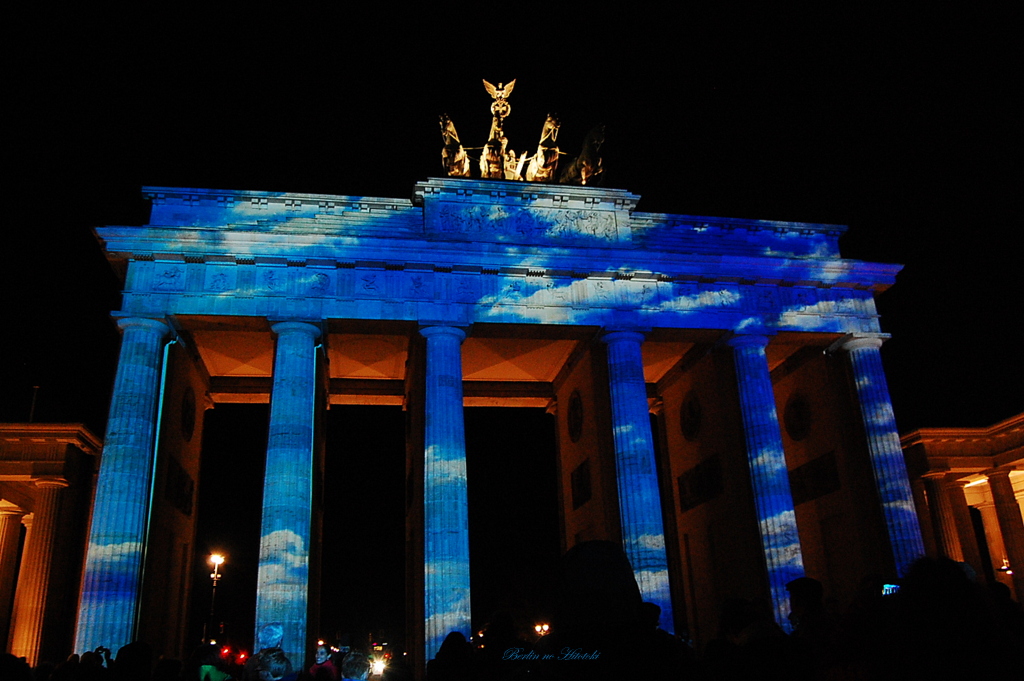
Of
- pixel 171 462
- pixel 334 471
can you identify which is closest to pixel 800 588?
pixel 171 462

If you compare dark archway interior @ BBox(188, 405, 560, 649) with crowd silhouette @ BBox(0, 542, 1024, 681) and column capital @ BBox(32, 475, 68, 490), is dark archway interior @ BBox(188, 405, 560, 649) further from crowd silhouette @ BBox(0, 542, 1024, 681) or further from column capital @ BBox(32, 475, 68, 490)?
crowd silhouette @ BBox(0, 542, 1024, 681)

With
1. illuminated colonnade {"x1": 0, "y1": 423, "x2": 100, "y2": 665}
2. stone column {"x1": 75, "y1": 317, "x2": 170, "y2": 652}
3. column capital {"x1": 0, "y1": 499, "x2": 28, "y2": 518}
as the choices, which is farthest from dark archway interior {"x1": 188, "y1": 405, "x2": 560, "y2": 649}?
stone column {"x1": 75, "y1": 317, "x2": 170, "y2": 652}

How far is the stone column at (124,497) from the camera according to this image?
19.3 m

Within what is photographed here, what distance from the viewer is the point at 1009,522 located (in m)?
34.3

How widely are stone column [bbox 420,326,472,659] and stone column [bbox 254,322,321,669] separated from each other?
3377 mm

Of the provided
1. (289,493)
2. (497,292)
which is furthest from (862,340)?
(289,493)

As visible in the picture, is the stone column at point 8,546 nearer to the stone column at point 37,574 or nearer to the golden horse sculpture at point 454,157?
the stone column at point 37,574

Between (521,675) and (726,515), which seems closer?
(521,675)

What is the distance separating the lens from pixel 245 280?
76.7 feet

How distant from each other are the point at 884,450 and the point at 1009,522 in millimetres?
15261

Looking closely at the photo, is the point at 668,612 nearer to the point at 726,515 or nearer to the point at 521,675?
the point at 726,515

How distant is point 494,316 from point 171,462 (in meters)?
11.4

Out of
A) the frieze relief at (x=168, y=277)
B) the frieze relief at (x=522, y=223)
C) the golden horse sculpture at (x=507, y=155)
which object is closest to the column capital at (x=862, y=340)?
the frieze relief at (x=522, y=223)

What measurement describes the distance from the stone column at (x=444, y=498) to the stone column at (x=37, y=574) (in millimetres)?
17052
